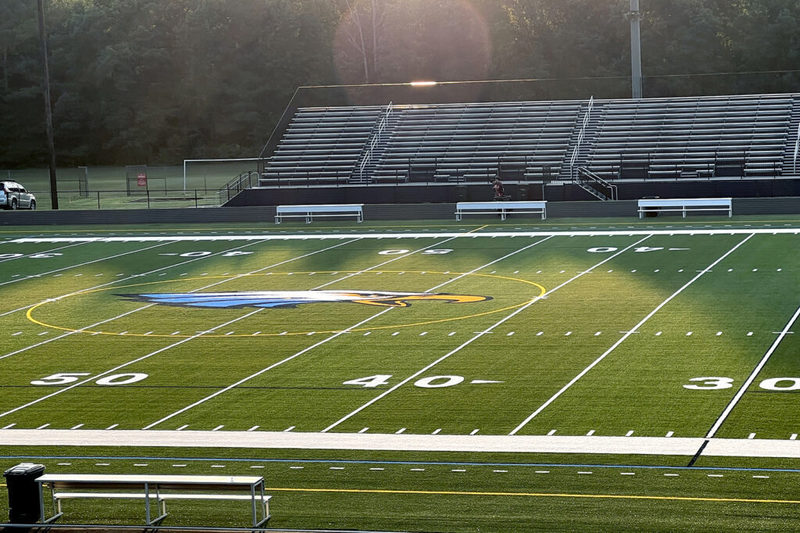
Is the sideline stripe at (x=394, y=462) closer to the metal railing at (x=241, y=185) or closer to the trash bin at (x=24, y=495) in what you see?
the trash bin at (x=24, y=495)

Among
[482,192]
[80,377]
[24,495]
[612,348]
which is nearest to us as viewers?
[24,495]

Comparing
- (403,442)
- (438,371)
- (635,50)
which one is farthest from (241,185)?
(403,442)

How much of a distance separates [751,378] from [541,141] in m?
37.5

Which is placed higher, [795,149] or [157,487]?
[795,149]

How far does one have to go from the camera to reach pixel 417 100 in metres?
59.4

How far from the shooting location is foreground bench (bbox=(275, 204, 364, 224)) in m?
46.8

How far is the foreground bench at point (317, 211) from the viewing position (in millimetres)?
46844

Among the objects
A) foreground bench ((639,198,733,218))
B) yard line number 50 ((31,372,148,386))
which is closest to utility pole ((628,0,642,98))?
foreground bench ((639,198,733,218))

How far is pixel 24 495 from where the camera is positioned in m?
12.8

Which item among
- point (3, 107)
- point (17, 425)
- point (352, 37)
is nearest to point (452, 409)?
point (17, 425)

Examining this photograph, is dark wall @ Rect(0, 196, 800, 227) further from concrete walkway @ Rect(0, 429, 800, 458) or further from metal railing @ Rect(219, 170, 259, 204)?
concrete walkway @ Rect(0, 429, 800, 458)

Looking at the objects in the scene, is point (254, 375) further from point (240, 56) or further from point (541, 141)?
point (240, 56)

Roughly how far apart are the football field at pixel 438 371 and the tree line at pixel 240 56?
4419 centimetres

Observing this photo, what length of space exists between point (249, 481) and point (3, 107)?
3278 inches
